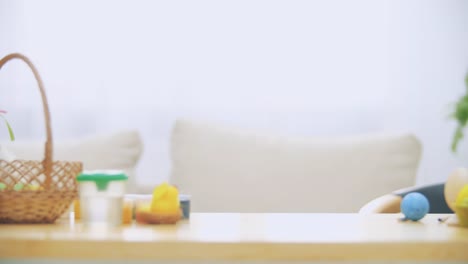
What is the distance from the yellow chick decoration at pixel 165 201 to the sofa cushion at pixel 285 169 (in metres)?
1.05

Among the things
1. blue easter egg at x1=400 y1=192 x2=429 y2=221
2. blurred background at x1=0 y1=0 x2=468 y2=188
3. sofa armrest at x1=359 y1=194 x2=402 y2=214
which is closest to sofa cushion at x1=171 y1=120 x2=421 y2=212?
blurred background at x1=0 y1=0 x2=468 y2=188

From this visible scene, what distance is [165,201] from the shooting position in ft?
3.38

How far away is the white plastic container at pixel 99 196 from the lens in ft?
3.20

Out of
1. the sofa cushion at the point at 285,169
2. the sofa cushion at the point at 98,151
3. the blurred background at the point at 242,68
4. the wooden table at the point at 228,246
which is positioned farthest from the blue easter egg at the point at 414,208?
the blurred background at the point at 242,68

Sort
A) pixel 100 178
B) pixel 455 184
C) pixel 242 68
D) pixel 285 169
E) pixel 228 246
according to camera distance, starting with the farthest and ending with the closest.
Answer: pixel 242 68
pixel 285 169
pixel 455 184
pixel 100 178
pixel 228 246

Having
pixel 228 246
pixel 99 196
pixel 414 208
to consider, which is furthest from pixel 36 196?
pixel 414 208

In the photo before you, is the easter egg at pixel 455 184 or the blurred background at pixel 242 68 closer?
the easter egg at pixel 455 184

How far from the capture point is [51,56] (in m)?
2.59

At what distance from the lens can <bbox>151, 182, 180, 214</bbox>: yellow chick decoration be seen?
1025mm

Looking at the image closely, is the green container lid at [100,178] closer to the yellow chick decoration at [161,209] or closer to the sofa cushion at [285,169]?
the yellow chick decoration at [161,209]

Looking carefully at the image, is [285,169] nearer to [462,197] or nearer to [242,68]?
[242,68]

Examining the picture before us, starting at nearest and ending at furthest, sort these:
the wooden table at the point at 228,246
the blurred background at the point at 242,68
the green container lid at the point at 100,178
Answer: the wooden table at the point at 228,246 < the green container lid at the point at 100,178 < the blurred background at the point at 242,68

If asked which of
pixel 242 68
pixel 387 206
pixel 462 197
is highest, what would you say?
pixel 242 68

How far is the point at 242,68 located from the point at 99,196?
1.64 metres
